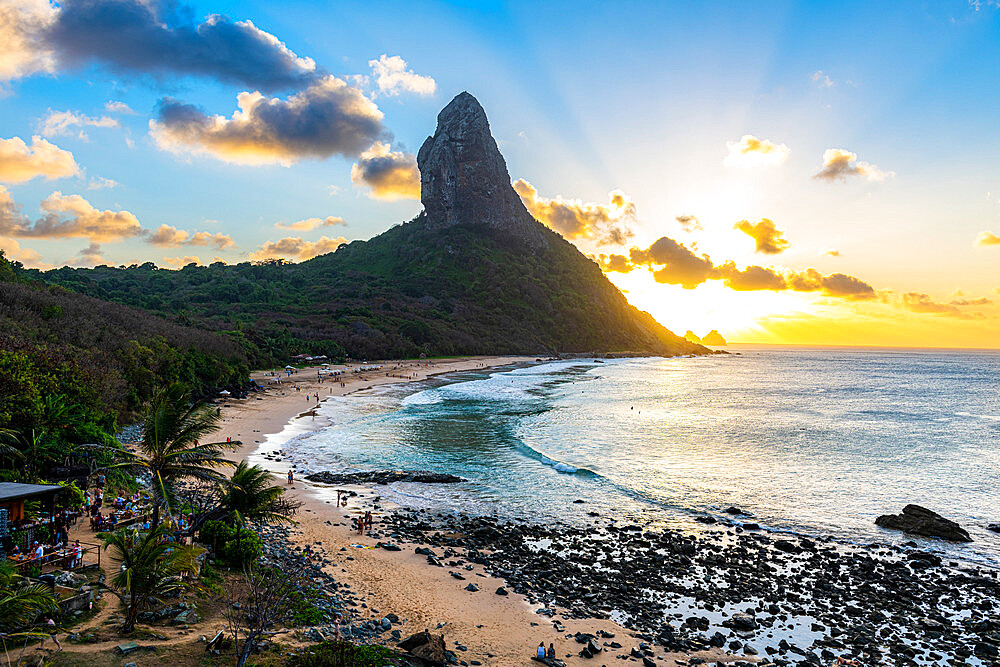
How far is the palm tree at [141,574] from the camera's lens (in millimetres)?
12500

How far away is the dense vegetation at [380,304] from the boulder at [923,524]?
269 ft

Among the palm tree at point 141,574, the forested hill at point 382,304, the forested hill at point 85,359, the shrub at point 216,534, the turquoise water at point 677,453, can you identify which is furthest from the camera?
the forested hill at point 382,304

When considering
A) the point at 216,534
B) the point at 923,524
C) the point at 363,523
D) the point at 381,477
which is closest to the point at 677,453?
the point at 923,524

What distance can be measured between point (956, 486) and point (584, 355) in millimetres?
138657

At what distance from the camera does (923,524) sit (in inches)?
989

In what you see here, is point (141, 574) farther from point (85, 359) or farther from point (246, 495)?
point (85, 359)

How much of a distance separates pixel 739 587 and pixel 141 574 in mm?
19716

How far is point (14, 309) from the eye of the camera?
121ft

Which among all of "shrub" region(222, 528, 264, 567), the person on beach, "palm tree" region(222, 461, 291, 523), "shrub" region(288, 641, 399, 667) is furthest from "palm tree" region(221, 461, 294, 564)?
"shrub" region(288, 641, 399, 667)

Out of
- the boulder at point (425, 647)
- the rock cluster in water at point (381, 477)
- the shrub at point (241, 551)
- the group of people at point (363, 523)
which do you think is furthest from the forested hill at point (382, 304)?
the boulder at point (425, 647)

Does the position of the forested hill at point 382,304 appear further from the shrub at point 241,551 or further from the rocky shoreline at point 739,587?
the rocky shoreline at point 739,587

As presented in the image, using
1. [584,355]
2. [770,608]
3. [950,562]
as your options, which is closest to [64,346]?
[770,608]

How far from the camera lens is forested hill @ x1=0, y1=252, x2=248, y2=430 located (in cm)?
2395

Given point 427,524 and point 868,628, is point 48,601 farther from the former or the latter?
point 868,628
